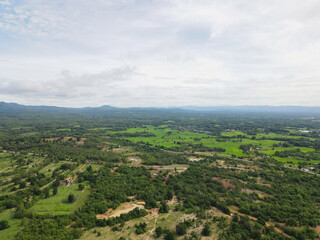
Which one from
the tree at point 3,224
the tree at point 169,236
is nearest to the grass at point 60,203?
the tree at point 3,224

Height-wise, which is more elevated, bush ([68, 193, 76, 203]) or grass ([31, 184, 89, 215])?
bush ([68, 193, 76, 203])

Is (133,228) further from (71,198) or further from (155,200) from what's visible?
(71,198)

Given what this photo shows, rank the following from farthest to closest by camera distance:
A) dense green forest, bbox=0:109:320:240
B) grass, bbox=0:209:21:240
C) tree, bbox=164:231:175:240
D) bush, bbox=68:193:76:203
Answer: bush, bbox=68:193:76:203
dense green forest, bbox=0:109:320:240
grass, bbox=0:209:21:240
tree, bbox=164:231:175:240

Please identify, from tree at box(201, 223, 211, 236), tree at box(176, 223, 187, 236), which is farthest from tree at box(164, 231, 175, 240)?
tree at box(201, 223, 211, 236)

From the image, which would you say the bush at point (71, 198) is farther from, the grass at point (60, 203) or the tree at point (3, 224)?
the tree at point (3, 224)

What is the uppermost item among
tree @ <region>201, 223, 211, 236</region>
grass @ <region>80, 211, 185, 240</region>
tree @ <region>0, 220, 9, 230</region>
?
tree @ <region>0, 220, 9, 230</region>

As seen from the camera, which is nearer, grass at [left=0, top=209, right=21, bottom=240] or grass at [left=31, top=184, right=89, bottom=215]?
grass at [left=0, top=209, right=21, bottom=240]

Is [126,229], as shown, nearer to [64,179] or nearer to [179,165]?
[64,179]

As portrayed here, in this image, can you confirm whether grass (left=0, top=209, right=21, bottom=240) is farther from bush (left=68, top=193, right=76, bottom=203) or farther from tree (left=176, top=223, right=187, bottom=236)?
tree (left=176, top=223, right=187, bottom=236)

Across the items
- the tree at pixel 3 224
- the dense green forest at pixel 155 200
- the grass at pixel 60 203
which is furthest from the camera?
the grass at pixel 60 203
